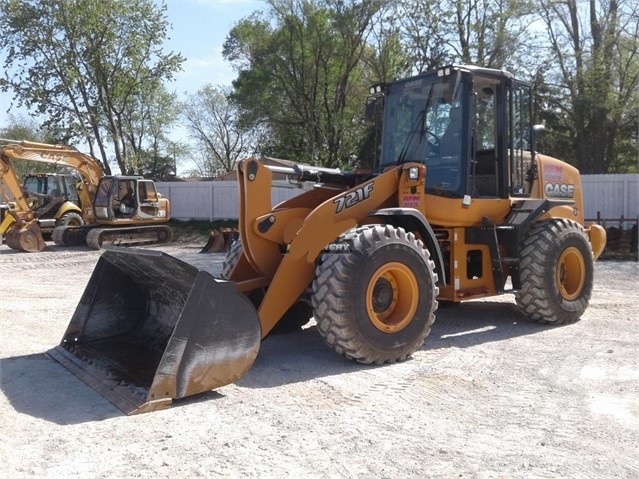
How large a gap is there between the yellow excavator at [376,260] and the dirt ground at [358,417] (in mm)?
290

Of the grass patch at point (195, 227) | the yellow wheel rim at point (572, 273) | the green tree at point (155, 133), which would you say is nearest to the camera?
the yellow wheel rim at point (572, 273)

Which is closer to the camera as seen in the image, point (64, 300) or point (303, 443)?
point (303, 443)

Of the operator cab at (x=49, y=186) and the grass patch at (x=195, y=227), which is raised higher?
the operator cab at (x=49, y=186)

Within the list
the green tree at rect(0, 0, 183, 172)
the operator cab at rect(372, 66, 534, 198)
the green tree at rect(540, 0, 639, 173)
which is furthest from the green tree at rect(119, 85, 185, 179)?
the operator cab at rect(372, 66, 534, 198)

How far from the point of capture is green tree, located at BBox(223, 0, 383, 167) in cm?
2720

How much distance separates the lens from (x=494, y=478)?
353cm

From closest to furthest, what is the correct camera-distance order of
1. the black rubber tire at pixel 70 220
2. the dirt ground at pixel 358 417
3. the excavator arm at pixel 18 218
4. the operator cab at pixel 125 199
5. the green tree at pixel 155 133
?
the dirt ground at pixel 358 417, the excavator arm at pixel 18 218, the operator cab at pixel 125 199, the black rubber tire at pixel 70 220, the green tree at pixel 155 133

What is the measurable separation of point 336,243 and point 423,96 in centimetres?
235

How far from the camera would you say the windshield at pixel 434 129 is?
697 cm

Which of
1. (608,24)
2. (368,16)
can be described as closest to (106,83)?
(368,16)

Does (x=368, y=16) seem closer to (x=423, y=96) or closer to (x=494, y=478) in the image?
(x=423, y=96)

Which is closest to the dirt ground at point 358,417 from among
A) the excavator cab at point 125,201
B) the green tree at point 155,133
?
the excavator cab at point 125,201

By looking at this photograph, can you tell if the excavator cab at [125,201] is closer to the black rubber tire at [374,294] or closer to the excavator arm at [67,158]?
the excavator arm at [67,158]

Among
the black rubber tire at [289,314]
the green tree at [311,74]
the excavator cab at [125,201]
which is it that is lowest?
the black rubber tire at [289,314]
